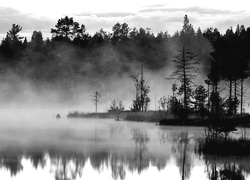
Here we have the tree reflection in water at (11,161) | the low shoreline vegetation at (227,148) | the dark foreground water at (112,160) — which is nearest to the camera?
the dark foreground water at (112,160)

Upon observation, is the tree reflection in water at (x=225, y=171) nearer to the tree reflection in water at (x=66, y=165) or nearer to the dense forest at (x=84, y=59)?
the tree reflection in water at (x=66, y=165)

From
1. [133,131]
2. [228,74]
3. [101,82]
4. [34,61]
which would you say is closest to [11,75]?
[34,61]

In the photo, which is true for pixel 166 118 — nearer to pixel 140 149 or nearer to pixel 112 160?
pixel 140 149

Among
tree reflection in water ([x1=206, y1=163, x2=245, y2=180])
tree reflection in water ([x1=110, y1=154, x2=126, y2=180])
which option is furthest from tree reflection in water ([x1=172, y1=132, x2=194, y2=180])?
tree reflection in water ([x1=110, y1=154, x2=126, y2=180])

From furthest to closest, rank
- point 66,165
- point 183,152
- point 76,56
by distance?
point 76,56 < point 183,152 < point 66,165

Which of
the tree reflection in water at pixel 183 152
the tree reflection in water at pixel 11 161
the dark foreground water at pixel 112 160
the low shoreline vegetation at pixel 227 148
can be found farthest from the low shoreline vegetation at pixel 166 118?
the tree reflection in water at pixel 11 161

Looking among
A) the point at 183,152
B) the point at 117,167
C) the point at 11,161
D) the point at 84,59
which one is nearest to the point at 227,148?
the point at 183,152

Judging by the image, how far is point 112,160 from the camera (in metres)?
28.2

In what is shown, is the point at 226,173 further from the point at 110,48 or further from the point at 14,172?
the point at 110,48

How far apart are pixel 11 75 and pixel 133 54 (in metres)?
34.4

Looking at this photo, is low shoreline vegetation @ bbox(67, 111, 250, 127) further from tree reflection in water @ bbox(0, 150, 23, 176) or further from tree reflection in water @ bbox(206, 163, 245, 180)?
tree reflection in water @ bbox(0, 150, 23, 176)

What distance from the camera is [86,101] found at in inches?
5305

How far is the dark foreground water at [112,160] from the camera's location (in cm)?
2383

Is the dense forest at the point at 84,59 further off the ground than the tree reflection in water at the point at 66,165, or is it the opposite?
the dense forest at the point at 84,59
